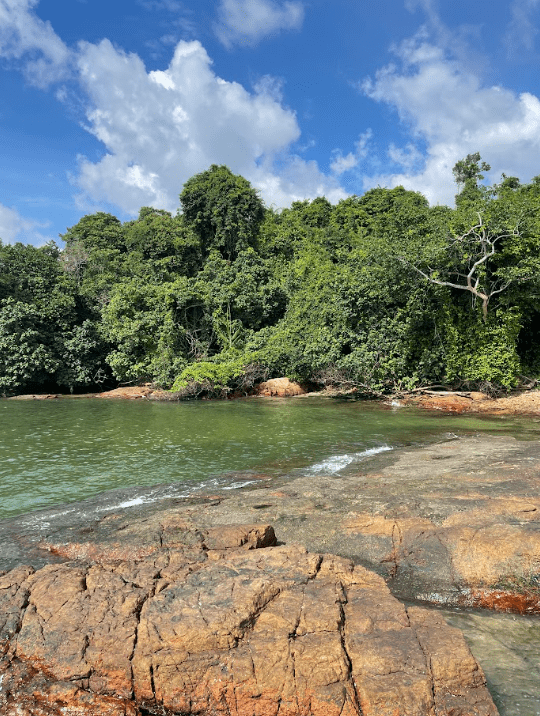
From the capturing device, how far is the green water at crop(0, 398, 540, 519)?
11133 mm

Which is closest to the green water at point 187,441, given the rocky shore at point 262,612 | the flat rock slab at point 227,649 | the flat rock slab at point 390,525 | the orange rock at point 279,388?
the flat rock slab at point 390,525

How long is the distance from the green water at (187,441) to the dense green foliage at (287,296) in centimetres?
524

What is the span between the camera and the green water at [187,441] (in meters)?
11.1

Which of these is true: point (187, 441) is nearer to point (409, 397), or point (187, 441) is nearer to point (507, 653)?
point (507, 653)

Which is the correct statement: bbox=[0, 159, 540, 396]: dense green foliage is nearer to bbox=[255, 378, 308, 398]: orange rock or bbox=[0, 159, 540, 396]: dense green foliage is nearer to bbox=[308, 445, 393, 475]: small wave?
bbox=[255, 378, 308, 398]: orange rock

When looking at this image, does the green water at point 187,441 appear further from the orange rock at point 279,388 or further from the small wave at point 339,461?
the orange rock at point 279,388

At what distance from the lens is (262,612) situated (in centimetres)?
420

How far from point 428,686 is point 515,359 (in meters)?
24.6

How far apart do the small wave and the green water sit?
0.03 metres

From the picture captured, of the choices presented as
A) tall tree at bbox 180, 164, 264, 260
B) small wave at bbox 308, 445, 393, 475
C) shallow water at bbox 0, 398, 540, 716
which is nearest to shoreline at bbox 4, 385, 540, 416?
shallow water at bbox 0, 398, 540, 716

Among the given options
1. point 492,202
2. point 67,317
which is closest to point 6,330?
point 67,317

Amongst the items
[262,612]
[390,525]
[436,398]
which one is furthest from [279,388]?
[262,612]

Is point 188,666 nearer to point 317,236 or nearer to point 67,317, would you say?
point 67,317

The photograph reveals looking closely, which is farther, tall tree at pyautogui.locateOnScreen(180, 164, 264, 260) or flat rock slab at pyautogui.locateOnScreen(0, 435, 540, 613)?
tall tree at pyautogui.locateOnScreen(180, 164, 264, 260)
